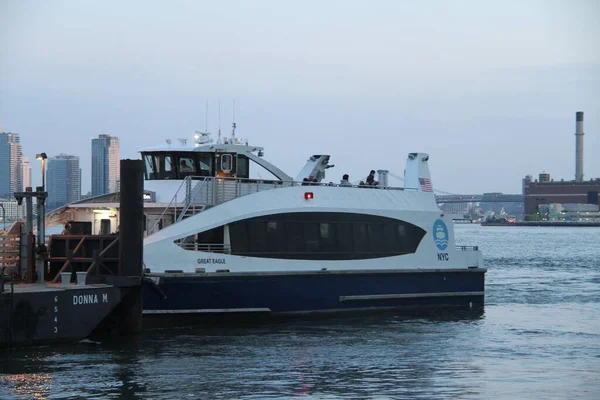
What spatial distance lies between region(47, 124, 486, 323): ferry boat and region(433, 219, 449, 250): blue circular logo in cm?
3

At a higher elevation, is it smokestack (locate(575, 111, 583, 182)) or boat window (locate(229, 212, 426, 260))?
smokestack (locate(575, 111, 583, 182))

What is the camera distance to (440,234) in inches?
990

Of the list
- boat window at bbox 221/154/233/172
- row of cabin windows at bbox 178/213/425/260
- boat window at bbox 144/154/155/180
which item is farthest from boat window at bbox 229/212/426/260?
boat window at bbox 144/154/155/180

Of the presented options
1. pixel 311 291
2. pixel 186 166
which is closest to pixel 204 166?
pixel 186 166

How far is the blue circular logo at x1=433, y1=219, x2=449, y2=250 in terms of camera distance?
82.1 feet

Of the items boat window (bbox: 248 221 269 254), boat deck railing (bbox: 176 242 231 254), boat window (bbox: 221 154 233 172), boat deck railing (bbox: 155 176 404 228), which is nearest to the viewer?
boat deck railing (bbox: 176 242 231 254)

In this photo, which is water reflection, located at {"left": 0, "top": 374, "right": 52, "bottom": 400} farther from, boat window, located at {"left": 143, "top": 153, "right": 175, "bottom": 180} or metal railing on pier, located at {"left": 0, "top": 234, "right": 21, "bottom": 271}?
boat window, located at {"left": 143, "top": 153, "right": 175, "bottom": 180}

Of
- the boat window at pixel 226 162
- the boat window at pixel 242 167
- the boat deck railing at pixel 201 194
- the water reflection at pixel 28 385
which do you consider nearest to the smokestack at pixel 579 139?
the boat window at pixel 242 167

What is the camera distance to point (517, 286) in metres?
35.9

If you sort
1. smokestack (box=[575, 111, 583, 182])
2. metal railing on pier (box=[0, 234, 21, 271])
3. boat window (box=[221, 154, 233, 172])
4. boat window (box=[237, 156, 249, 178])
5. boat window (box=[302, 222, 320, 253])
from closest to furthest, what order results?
metal railing on pier (box=[0, 234, 21, 271])
boat window (box=[302, 222, 320, 253])
boat window (box=[221, 154, 233, 172])
boat window (box=[237, 156, 249, 178])
smokestack (box=[575, 111, 583, 182])

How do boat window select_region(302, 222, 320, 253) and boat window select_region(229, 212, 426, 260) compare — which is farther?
boat window select_region(302, 222, 320, 253)

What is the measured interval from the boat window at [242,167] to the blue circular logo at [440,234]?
5135 mm

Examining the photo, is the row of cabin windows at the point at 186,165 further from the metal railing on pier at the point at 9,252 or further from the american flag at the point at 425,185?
the american flag at the point at 425,185

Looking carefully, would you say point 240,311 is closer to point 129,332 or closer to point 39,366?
point 129,332
